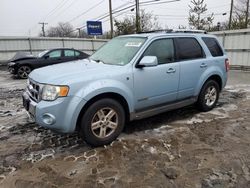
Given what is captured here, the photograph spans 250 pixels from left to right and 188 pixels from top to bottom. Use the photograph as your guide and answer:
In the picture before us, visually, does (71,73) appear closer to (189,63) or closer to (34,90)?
(34,90)

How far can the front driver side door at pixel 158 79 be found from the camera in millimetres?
4086

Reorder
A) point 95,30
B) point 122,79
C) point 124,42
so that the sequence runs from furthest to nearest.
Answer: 1. point 95,30
2. point 124,42
3. point 122,79

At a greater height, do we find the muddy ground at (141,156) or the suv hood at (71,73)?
the suv hood at (71,73)

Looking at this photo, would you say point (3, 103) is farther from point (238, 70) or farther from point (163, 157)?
point (238, 70)

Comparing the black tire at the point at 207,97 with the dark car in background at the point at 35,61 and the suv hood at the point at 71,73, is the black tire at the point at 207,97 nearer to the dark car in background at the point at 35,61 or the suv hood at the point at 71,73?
the suv hood at the point at 71,73

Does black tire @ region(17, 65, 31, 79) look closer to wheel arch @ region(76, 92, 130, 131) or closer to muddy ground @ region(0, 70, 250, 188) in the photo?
muddy ground @ region(0, 70, 250, 188)

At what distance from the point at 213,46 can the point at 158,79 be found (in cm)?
202

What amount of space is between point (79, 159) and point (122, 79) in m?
1.38

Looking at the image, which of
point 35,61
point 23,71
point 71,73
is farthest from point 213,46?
point 23,71

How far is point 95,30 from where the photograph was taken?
67.4ft

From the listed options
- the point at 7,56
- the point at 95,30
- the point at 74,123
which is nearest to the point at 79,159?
the point at 74,123

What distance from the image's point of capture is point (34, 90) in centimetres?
376

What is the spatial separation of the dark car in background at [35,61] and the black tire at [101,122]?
29.3 ft

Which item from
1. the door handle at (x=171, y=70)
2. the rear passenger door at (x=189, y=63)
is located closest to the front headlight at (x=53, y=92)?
the door handle at (x=171, y=70)
